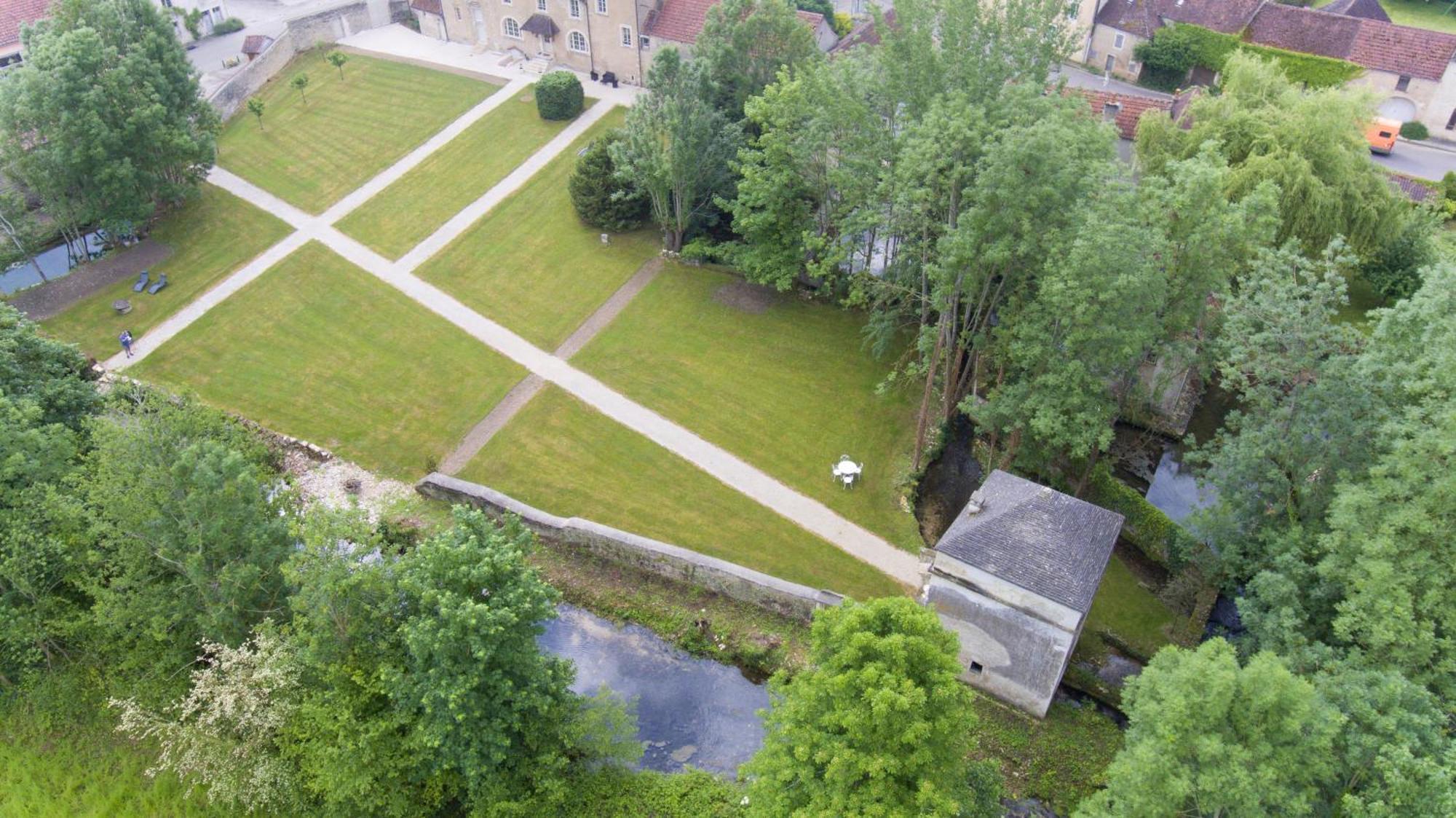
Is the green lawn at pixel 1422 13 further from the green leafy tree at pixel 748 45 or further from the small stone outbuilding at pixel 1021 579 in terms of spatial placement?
the small stone outbuilding at pixel 1021 579

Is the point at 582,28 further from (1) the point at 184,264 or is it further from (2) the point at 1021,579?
(2) the point at 1021,579

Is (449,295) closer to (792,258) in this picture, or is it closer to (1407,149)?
(792,258)

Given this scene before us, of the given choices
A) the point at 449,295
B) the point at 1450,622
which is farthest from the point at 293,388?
the point at 1450,622

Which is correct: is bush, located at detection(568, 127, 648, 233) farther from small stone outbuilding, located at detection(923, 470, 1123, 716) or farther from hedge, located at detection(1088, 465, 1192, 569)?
small stone outbuilding, located at detection(923, 470, 1123, 716)

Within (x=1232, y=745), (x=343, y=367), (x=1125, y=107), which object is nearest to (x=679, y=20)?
(x=1125, y=107)

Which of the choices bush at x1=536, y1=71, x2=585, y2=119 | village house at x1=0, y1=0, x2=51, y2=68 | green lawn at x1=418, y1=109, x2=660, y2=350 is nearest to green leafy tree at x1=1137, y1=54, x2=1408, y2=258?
green lawn at x1=418, y1=109, x2=660, y2=350

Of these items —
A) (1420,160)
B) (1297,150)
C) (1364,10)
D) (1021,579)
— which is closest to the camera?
(1021,579)

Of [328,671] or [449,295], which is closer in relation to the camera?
[328,671]
